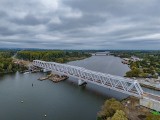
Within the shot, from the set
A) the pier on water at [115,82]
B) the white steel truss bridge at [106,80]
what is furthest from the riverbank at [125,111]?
the white steel truss bridge at [106,80]

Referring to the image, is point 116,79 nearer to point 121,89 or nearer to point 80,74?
point 121,89

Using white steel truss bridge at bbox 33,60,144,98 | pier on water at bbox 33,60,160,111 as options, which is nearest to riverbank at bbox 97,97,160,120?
pier on water at bbox 33,60,160,111

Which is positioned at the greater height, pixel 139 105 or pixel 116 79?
pixel 116 79

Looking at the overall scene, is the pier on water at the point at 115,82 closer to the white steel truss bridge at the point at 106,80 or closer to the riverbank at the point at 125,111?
the white steel truss bridge at the point at 106,80

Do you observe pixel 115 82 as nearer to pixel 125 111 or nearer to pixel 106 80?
pixel 106 80

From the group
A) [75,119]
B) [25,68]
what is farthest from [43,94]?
[25,68]

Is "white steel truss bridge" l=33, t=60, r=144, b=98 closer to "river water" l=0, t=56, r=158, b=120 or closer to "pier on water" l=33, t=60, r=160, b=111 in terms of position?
"pier on water" l=33, t=60, r=160, b=111

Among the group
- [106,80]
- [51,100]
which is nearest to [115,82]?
[106,80]
